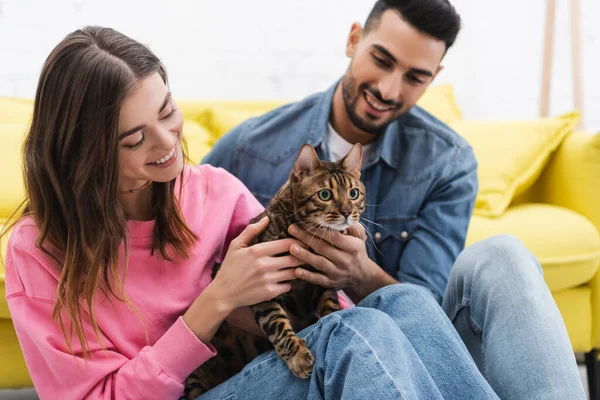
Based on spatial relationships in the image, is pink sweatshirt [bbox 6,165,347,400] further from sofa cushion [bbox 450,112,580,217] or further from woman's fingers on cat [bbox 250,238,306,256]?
sofa cushion [bbox 450,112,580,217]

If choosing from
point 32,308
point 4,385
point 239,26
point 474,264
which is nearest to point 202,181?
point 32,308

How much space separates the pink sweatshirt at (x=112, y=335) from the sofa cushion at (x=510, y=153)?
1480mm

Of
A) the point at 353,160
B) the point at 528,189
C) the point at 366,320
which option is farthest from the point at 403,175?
the point at 528,189

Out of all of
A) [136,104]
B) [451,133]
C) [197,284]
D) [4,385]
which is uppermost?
[136,104]

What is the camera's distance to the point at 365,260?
1464mm

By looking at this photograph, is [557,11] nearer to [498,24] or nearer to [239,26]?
[498,24]

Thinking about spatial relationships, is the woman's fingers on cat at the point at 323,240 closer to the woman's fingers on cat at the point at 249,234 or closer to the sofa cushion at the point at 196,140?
the woman's fingers on cat at the point at 249,234

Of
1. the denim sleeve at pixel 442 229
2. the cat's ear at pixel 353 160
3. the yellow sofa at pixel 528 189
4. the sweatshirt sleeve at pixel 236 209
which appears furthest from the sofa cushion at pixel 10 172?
the denim sleeve at pixel 442 229

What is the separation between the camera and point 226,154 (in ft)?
6.23

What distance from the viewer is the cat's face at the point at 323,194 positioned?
52.1 inches

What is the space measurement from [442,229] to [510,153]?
95 centimetres

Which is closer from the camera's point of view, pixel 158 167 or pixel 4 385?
pixel 158 167

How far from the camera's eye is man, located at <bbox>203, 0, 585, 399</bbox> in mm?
1409

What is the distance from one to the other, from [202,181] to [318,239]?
353 millimetres
